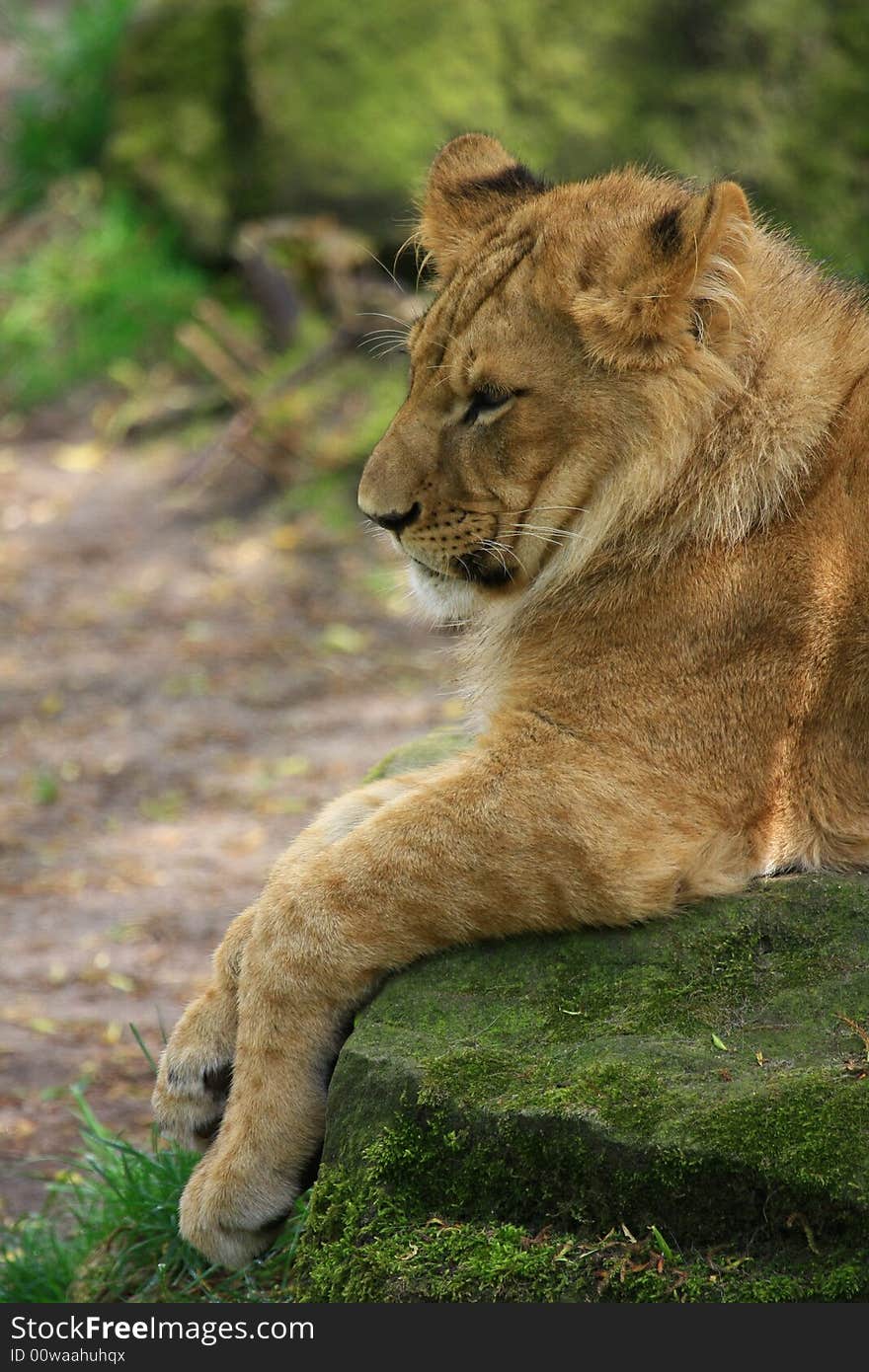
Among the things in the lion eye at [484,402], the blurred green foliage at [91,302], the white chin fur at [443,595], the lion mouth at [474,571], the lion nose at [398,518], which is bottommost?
the blurred green foliage at [91,302]

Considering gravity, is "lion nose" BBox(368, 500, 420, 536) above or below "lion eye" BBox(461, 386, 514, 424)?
below

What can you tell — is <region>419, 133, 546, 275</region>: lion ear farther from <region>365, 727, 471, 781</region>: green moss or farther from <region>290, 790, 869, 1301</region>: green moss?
<region>290, 790, 869, 1301</region>: green moss

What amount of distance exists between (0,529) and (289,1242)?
7636 millimetres

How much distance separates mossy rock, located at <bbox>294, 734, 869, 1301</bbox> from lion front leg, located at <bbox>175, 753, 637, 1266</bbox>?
0.11 m

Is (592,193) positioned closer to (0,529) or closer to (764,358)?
(764,358)

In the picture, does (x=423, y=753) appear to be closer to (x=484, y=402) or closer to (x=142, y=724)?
(x=484, y=402)

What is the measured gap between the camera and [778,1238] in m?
2.94

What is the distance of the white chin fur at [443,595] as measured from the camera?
4094mm

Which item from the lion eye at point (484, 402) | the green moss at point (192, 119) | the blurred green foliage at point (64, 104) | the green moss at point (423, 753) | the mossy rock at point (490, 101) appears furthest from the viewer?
the blurred green foliage at point (64, 104)

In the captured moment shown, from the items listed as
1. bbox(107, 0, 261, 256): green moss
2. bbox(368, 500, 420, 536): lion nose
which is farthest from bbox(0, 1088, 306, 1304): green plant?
bbox(107, 0, 261, 256): green moss

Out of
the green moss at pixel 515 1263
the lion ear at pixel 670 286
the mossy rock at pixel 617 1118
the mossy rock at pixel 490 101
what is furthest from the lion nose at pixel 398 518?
the mossy rock at pixel 490 101

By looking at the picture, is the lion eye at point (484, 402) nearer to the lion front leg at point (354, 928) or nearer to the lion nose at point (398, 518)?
the lion nose at point (398, 518)

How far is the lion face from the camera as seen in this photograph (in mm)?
3693

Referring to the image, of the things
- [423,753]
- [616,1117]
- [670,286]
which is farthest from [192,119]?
[616,1117]
